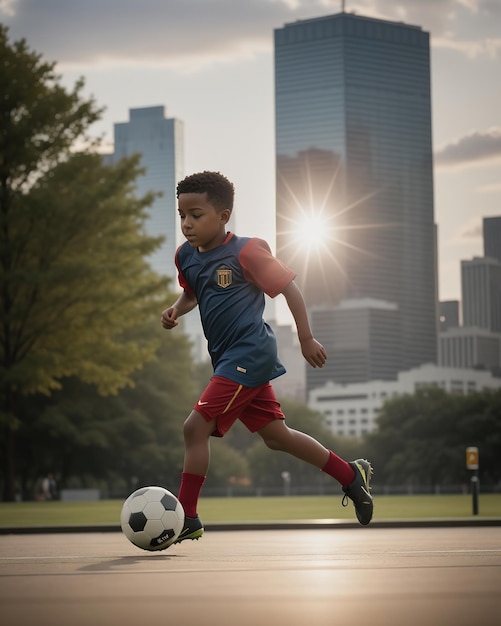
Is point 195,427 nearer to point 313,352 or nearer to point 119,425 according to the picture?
point 313,352

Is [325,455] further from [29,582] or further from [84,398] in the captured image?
[84,398]

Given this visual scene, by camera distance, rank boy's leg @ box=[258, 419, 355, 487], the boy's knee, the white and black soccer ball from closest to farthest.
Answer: the white and black soccer ball, the boy's knee, boy's leg @ box=[258, 419, 355, 487]

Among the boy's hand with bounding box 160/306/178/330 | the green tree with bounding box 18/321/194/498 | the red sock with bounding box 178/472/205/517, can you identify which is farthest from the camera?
the green tree with bounding box 18/321/194/498

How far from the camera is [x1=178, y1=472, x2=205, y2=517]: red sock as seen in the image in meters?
6.88

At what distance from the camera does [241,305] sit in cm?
691

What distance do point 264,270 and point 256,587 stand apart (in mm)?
2469

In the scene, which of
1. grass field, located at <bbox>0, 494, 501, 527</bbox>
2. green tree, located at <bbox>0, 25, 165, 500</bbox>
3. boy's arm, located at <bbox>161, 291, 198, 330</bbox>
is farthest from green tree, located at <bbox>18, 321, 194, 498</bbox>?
boy's arm, located at <bbox>161, 291, 198, 330</bbox>

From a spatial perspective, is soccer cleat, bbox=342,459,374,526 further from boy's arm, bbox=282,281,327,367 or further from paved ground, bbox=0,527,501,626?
boy's arm, bbox=282,281,327,367

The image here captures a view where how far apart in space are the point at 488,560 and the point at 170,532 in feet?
5.52

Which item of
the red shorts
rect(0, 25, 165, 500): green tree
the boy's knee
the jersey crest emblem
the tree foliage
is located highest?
rect(0, 25, 165, 500): green tree

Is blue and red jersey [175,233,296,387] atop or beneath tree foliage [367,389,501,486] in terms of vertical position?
atop

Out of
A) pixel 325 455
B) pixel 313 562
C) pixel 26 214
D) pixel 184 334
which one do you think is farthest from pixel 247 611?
pixel 184 334

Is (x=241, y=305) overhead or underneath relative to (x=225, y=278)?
underneath

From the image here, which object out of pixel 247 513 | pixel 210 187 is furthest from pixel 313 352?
pixel 247 513
